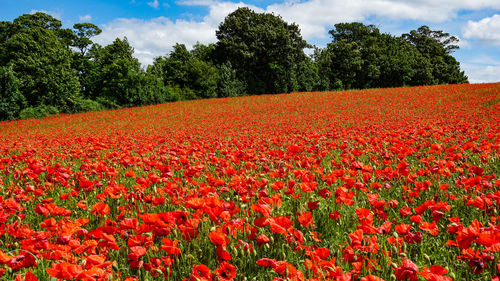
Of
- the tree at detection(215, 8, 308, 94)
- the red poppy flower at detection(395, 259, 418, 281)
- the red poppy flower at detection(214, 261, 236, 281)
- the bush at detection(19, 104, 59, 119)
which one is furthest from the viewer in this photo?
the tree at detection(215, 8, 308, 94)

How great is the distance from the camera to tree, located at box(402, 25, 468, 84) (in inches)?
2215

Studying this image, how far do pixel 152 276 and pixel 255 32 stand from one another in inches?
1789

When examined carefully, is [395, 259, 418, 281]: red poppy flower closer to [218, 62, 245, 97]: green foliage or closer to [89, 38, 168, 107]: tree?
[89, 38, 168, 107]: tree

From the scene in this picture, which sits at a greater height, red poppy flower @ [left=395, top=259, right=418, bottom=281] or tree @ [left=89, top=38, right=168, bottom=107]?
tree @ [left=89, top=38, right=168, bottom=107]

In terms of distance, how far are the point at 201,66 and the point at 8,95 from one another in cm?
2123

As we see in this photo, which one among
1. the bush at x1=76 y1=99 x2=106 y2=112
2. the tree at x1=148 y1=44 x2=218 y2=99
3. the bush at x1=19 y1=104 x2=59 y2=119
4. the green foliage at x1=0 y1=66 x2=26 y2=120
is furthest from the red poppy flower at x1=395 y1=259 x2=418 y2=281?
the tree at x1=148 y1=44 x2=218 y2=99

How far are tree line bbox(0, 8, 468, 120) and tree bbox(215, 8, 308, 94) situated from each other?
0.49 ft

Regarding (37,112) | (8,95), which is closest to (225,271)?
(37,112)

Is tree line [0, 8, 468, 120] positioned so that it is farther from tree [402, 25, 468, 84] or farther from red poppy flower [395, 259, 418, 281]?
red poppy flower [395, 259, 418, 281]

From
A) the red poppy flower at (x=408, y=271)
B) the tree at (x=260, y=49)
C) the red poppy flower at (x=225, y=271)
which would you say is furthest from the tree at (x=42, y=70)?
the red poppy flower at (x=408, y=271)

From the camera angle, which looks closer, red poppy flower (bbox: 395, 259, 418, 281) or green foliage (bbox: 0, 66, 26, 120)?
red poppy flower (bbox: 395, 259, 418, 281)

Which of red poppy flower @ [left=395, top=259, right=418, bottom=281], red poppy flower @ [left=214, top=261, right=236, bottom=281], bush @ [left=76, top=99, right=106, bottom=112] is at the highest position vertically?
bush @ [left=76, top=99, right=106, bottom=112]

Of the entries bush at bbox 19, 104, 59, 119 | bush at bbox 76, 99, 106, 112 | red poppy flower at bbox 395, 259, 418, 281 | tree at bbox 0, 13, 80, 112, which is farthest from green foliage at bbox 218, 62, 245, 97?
red poppy flower at bbox 395, 259, 418, 281

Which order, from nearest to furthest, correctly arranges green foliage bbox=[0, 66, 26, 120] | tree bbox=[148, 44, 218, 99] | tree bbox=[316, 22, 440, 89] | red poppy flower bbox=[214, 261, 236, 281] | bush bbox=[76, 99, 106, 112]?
red poppy flower bbox=[214, 261, 236, 281] → green foliage bbox=[0, 66, 26, 120] → bush bbox=[76, 99, 106, 112] → tree bbox=[148, 44, 218, 99] → tree bbox=[316, 22, 440, 89]
